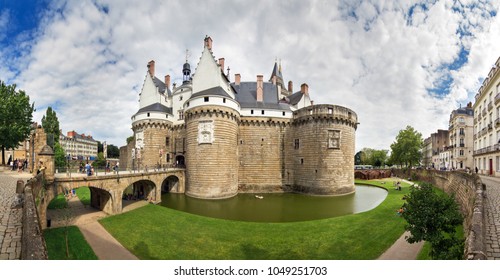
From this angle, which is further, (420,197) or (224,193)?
(224,193)

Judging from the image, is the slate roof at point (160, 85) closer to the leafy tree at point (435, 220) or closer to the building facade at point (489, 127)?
the leafy tree at point (435, 220)

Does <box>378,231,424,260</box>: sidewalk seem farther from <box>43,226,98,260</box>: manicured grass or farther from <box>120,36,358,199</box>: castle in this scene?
<box>120,36,358,199</box>: castle

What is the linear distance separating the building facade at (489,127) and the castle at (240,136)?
12.9 metres

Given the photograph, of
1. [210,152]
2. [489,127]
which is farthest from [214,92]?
[489,127]

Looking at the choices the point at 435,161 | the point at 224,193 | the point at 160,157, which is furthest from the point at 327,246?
the point at 435,161

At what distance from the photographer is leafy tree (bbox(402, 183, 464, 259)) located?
21.1ft

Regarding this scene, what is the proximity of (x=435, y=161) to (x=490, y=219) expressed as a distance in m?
72.5

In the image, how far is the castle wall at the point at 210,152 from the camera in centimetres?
2345

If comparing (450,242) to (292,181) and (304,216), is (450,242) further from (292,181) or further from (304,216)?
(292,181)

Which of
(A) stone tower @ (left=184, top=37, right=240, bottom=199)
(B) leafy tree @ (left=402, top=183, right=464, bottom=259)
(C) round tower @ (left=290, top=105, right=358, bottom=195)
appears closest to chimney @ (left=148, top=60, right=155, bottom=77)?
(A) stone tower @ (left=184, top=37, right=240, bottom=199)

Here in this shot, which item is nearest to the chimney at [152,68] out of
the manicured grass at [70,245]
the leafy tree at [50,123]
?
the leafy tree at [50,123]

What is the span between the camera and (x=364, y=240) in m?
10.2

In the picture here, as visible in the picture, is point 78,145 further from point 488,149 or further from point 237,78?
point 488,149

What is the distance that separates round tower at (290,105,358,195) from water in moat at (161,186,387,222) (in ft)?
4.99
